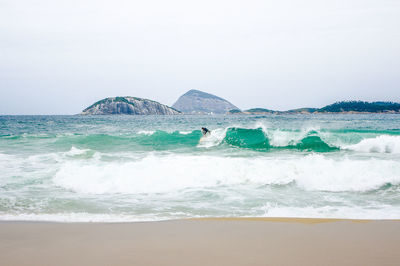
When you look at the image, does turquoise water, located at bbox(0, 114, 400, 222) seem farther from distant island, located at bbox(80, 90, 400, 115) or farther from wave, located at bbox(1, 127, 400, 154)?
distant island, located at bbox(80, 90, 400, 115)

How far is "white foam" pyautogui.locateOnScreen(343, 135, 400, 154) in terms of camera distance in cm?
1326

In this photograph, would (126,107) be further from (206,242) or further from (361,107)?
(206,242)

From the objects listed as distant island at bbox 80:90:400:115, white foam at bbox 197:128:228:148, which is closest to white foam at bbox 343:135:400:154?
white foam at bbox 197:128:228:148

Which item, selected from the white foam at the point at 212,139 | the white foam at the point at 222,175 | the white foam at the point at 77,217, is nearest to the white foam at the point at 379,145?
the white foam at the point at 222,175

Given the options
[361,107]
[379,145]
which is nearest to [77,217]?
[379,145]

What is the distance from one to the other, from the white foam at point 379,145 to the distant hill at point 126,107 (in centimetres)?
11847

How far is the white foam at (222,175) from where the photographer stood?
21.9 ft

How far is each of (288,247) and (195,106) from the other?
184m

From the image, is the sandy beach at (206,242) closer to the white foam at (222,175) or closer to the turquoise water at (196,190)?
the turquoise water at (196,190)

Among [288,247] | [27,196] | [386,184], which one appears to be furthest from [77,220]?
[386,184]

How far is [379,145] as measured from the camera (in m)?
13.6

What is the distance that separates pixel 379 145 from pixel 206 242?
12960mm

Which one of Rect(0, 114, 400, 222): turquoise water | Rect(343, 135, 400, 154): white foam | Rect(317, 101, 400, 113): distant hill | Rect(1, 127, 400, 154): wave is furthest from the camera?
Rect(317, 101, 400, 113): distant hill

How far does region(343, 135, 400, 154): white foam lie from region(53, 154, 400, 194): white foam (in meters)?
5.88
